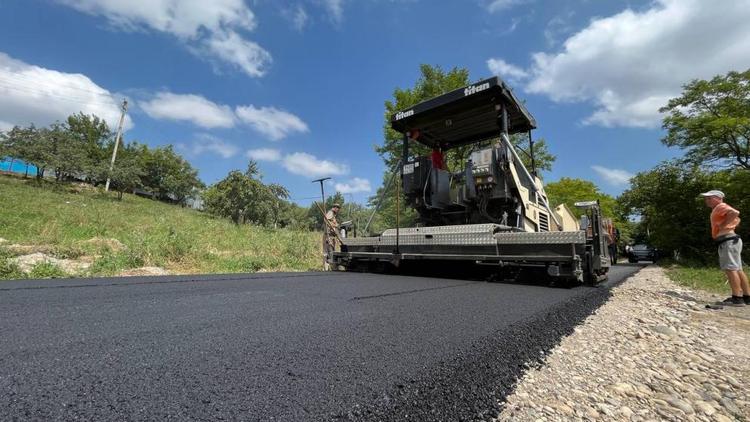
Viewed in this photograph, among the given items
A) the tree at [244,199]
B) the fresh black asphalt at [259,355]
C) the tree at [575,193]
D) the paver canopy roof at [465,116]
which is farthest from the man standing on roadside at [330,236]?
the tree at [575,193]

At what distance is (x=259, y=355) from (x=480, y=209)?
14.9ft

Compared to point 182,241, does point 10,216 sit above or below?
above

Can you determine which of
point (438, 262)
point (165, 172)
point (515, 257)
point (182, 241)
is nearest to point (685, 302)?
point (515, 257)

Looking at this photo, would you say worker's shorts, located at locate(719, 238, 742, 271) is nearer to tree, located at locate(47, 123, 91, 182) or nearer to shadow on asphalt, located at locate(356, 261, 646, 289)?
shadow on asphalt, located at locate(356, 261, 646, 289)

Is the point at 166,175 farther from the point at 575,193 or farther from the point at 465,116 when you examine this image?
the point at 465,116

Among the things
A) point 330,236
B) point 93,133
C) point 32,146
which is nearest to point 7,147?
point 32,146

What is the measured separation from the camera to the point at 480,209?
18.0ft

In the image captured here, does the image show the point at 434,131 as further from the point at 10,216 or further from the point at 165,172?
the point at 165,172

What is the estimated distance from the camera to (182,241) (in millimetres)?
7156

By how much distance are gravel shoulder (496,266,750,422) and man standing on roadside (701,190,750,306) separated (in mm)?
1242

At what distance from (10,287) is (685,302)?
23.5ft

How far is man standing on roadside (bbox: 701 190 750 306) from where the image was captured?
3979mm

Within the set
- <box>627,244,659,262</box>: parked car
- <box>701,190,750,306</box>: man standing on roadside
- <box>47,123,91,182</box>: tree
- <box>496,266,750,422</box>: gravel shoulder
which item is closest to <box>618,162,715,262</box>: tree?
<box>627,244,659,262</box>: parked car

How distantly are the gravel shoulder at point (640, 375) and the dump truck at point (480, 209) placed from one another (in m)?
1.36
